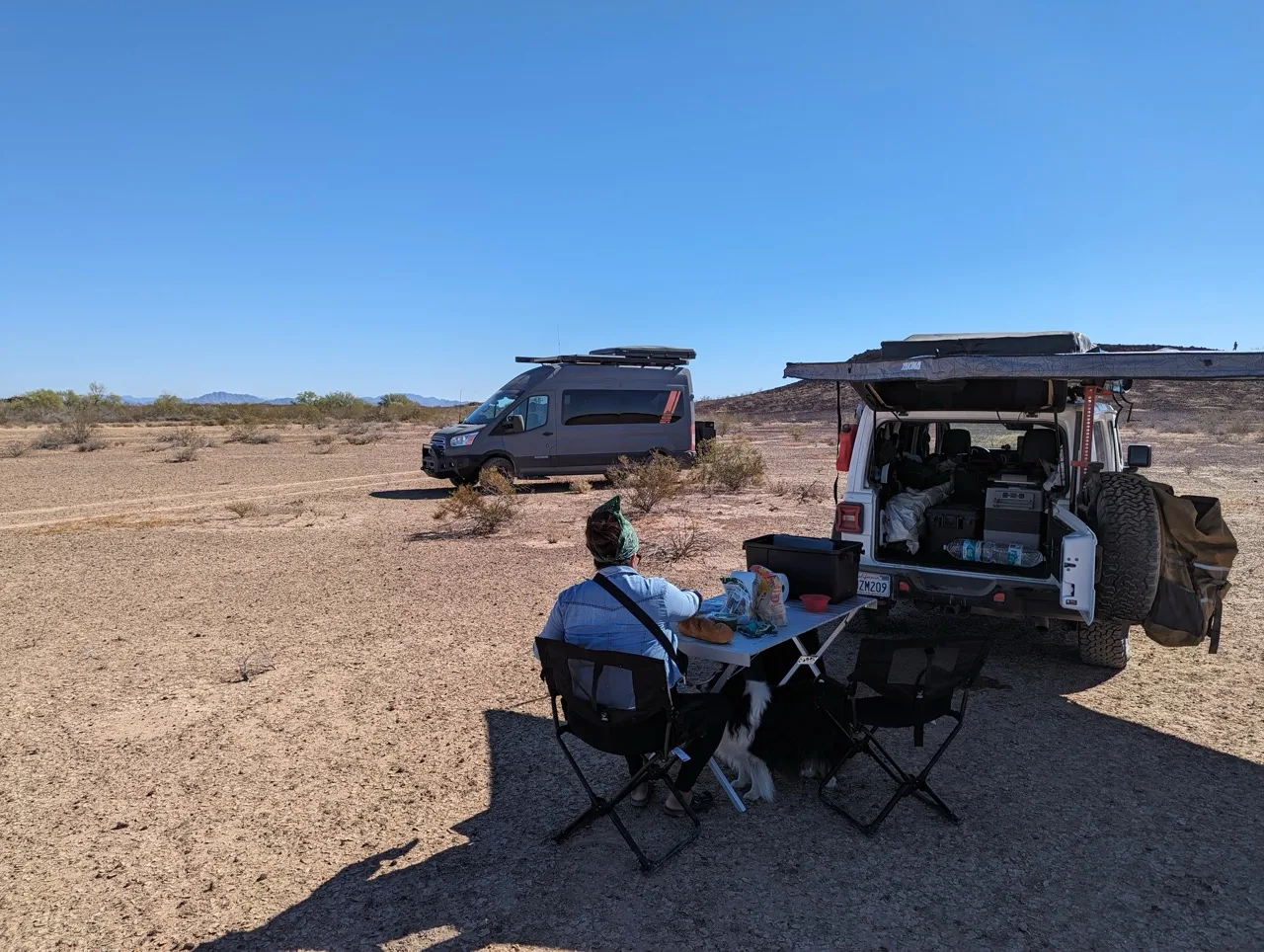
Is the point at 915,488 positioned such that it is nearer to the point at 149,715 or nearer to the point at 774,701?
the point at 774,701

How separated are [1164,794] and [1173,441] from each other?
2886 cm

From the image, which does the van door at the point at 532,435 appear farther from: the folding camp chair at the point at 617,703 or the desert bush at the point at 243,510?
the folding camp chair at the point at 617,703

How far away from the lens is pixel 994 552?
5.49 metres

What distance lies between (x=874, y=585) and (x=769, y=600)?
1.78 m

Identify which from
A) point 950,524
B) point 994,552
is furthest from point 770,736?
point 950,524

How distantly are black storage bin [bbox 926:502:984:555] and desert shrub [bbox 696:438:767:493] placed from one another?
902 cm

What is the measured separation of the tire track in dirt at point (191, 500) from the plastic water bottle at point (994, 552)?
461 inches

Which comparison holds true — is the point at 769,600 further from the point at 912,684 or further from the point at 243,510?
the point at 243,510

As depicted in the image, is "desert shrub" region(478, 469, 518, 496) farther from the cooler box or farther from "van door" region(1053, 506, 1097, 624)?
"van door" region(1053, 506, 1097, 624)

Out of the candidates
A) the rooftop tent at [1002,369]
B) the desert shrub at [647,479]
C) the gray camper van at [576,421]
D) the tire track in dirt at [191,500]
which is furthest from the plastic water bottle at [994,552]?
the tire track in dirt at [191,500]

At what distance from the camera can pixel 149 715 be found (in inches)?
185

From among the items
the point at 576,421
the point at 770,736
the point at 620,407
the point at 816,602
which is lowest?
the point at 770,736

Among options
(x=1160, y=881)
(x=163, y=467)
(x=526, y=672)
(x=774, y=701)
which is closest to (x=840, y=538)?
(x=774, y=701)

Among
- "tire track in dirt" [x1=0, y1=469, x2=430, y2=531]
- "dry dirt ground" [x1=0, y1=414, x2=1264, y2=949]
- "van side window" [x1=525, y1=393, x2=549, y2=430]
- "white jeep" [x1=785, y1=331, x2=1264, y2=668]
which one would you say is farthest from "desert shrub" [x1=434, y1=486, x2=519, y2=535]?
"white jeep" [x1=785, y1=331, x2=1264, y2=668]
